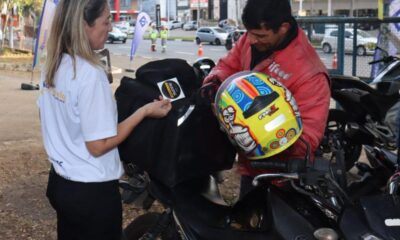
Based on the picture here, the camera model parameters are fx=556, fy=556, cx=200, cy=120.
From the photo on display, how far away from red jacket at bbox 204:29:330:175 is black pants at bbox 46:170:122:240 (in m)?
0.75

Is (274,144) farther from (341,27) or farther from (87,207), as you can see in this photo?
(341,27)

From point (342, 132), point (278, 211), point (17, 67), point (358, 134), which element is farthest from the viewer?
point (17, 67)

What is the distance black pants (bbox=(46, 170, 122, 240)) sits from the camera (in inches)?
99.9

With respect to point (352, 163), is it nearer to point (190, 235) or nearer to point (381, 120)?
point (381, 120)

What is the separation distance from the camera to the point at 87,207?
2.55 meters

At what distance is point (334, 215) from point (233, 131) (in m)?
0.51

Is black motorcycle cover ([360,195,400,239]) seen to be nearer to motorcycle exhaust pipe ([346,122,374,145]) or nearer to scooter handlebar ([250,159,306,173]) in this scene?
scooter handlebar ([250,159,306,173])

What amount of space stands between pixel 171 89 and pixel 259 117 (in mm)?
644

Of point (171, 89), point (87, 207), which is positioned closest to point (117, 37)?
point (171, 89)

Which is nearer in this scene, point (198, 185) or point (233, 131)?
point (233, 131)

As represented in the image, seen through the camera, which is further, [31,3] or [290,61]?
[31,3]

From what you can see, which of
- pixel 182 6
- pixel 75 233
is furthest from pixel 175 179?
pixel 182 6

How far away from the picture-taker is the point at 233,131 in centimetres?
222

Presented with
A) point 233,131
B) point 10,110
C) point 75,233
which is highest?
point 233,131
